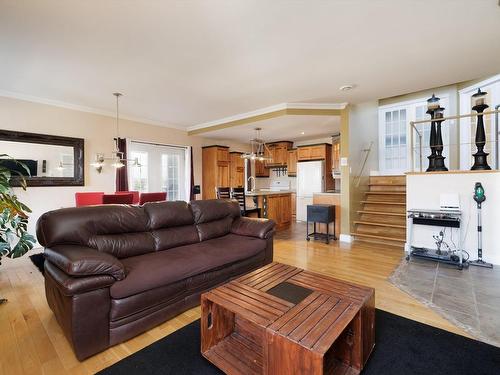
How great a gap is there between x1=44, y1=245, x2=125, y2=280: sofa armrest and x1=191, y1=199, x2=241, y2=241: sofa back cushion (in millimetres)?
1305

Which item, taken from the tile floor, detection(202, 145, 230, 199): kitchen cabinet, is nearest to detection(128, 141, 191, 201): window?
detection(202, 145, 230, 199): kitchen cabinet

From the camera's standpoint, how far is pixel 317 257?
3840mm

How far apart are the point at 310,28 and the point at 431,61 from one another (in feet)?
6.15

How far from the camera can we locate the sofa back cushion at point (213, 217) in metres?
3.13

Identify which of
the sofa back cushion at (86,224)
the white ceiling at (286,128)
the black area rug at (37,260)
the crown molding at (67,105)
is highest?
the crown molding at (67,105)

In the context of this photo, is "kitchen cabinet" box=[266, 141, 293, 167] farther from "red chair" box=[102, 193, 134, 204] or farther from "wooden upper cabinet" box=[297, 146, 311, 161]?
"red chair" box=[102, 193, 134, 204]

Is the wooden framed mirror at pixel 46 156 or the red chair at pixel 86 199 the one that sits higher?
the wooden framed mirror at pixel 46 156

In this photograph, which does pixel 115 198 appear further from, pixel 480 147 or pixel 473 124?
pixel 473 124

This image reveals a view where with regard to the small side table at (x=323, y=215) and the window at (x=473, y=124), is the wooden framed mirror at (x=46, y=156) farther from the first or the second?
the window at (x=473, y=124)

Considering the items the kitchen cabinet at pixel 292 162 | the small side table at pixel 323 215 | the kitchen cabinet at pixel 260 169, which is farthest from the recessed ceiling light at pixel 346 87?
the kitchen cabinet at pixel 260 169

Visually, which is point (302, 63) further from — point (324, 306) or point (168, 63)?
point (324, 306)

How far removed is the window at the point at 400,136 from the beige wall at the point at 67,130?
5573 millimetres

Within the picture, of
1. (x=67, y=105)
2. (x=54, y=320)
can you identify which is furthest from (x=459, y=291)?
(x=67, y=105)

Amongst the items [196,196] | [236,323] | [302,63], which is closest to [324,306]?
[236,323]
